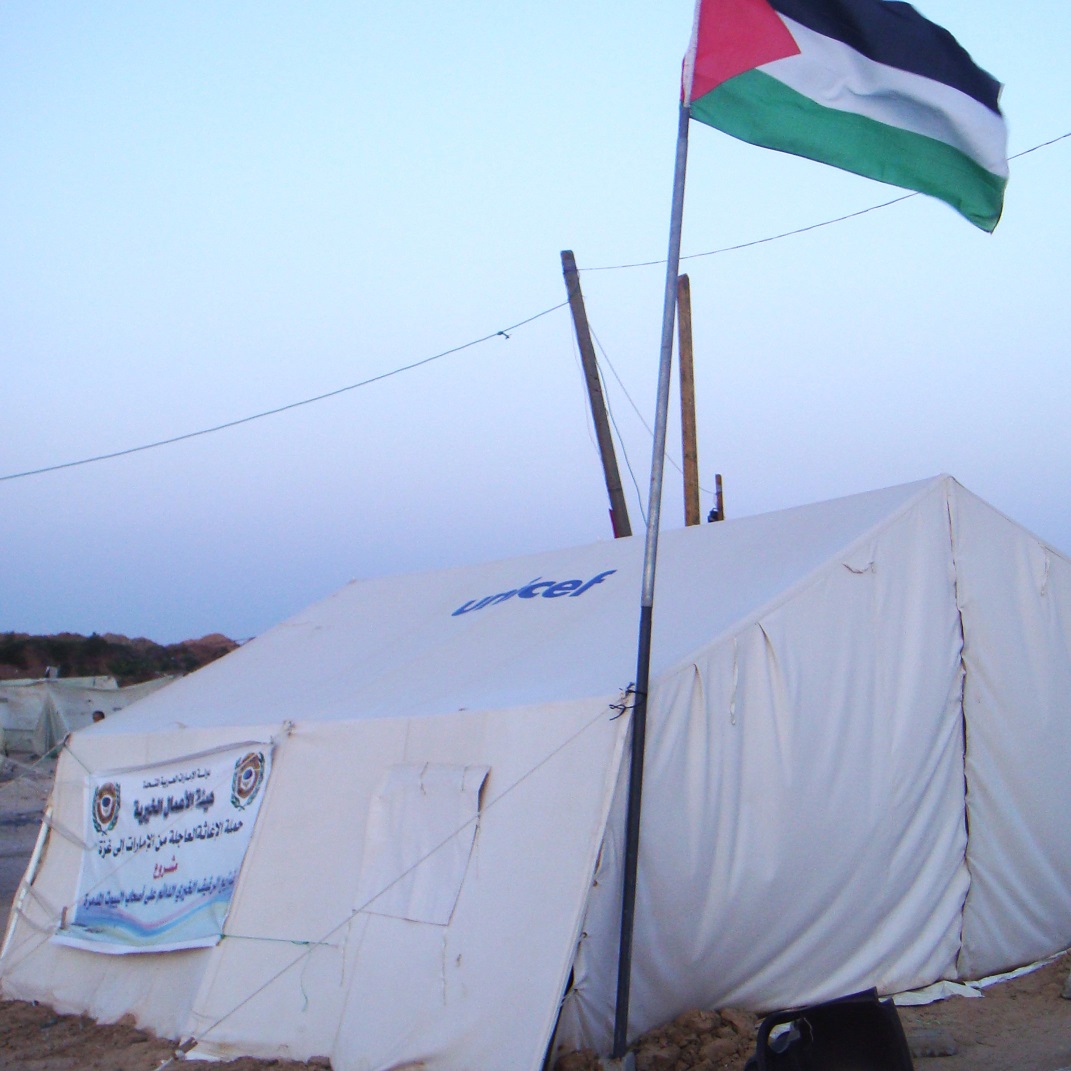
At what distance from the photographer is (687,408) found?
1130 cm

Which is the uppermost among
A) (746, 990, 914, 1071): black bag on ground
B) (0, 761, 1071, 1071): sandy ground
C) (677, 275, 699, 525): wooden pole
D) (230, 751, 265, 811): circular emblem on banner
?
(677, 275, 699, 525): wooden pole

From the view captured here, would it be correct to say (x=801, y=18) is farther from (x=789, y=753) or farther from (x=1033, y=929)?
(x=1033, y=929)

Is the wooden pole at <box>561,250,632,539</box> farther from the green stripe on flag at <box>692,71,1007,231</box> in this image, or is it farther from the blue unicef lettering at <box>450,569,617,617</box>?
the green stripe on flag at <box>692,71,1007,231</box>

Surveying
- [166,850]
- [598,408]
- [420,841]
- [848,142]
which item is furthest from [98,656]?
[848,142]

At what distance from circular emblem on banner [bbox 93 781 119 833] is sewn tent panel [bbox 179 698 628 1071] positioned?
190cm

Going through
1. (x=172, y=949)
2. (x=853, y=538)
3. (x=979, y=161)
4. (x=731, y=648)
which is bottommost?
(x=172, y=949)

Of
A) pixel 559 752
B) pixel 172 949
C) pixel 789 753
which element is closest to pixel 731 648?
pixel 789 753

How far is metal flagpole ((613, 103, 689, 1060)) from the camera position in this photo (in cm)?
464

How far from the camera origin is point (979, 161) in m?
5.23

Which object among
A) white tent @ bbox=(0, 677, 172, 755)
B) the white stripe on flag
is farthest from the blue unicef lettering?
white tent @ bbox=(0, 677, 172, 755)

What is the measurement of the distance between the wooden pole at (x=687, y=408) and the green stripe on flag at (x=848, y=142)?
5922mm

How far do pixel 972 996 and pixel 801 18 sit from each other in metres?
4.73

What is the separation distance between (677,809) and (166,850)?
347cm

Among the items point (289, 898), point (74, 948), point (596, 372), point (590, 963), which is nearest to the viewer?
point (590, 963)
